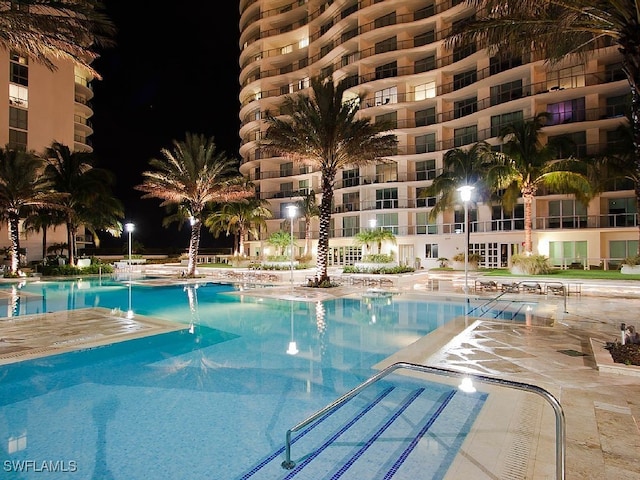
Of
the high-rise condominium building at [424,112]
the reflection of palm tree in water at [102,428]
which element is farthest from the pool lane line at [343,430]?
the high-rise condominium building at [424,112]

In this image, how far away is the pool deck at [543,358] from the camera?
406 centimetres

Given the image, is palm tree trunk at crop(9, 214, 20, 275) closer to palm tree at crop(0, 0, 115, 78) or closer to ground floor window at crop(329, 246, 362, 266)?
palm tree at crop(0, 0, 115, 78)

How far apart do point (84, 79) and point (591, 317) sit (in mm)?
61587

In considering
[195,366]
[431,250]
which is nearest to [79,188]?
[195,366]

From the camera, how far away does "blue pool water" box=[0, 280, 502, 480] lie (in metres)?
4.58

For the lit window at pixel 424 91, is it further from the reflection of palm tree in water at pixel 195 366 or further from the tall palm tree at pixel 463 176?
the reflection of palm tree in water at pixel 195 366

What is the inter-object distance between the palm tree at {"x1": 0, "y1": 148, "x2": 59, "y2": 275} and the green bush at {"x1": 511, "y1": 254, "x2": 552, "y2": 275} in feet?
105

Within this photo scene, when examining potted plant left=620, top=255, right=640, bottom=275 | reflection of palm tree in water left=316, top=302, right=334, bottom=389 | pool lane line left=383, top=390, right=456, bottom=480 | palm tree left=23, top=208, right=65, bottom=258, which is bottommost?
reflection of palm tree in water left=316, top=302, right=334, bottom=389

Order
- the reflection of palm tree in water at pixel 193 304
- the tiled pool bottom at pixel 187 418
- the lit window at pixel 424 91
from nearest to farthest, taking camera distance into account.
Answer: the tiled pool bottom at pixel 187 418, the reflection of palm tree in water at pixel 193 304, the lit window at pixel 424 91

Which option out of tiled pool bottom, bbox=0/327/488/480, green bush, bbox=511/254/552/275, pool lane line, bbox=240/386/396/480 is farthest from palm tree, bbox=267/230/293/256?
pool lane line, bbox=240/386/396/480

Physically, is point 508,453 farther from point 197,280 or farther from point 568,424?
point 197,280

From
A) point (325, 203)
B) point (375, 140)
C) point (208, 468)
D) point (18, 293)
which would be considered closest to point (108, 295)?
point (18, 293)

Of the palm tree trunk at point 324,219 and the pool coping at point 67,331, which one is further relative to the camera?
the palm tree trunk at point 324,219

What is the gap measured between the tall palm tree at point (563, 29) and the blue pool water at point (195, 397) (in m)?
7.17
